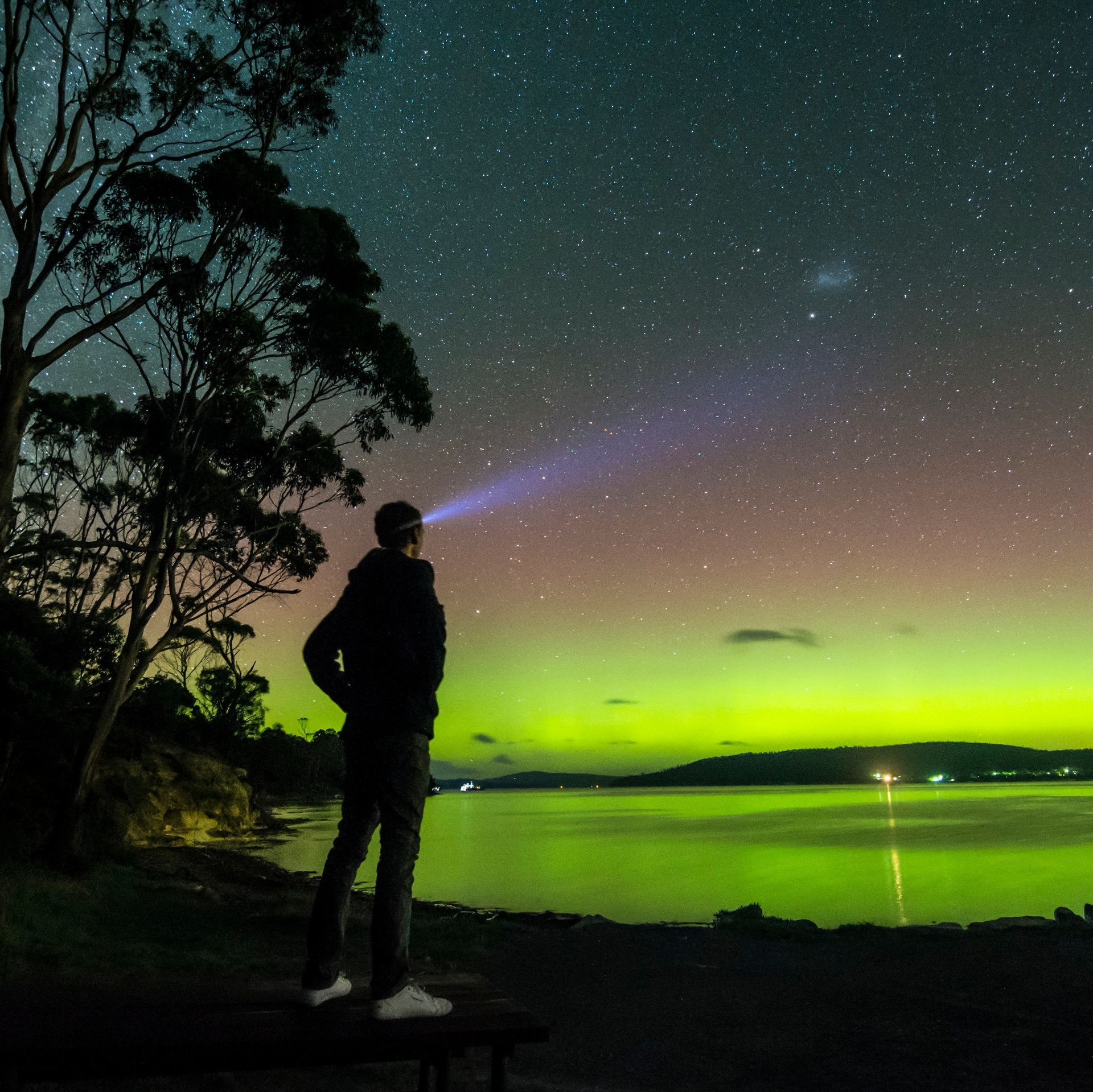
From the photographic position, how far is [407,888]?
2.67 m

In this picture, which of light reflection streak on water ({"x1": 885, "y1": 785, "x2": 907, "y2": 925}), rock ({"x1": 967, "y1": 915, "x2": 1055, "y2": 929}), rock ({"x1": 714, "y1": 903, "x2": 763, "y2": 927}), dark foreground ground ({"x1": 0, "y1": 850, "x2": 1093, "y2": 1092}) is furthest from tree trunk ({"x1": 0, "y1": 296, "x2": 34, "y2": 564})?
light reflection streak on water ({"x1": 885, "y1": 785, "x2": 907, "y2": 925})

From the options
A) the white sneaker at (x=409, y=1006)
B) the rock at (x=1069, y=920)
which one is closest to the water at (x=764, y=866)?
the rock at (x=1069, y=920)

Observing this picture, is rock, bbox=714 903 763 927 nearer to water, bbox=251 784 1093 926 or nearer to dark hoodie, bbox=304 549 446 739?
water, bbox=251 784 1093 926

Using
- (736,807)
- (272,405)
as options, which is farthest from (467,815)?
(272,405)

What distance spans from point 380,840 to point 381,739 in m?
0.32

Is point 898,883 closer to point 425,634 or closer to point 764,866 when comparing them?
point 764,866

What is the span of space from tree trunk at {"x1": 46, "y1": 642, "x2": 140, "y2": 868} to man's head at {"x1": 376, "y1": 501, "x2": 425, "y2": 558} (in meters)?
10.2

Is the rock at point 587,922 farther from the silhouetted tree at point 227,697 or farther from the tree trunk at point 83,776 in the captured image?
the silhouetted tree at point 227,697

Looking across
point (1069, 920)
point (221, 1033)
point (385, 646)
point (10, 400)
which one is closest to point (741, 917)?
point (1069, 920)

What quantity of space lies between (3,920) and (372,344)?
9670mm

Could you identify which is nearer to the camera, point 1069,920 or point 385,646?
point 385,646

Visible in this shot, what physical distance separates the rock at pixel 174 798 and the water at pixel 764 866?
2.80 m

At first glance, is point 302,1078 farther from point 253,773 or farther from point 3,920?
point 253,773

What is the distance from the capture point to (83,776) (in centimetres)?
1120
